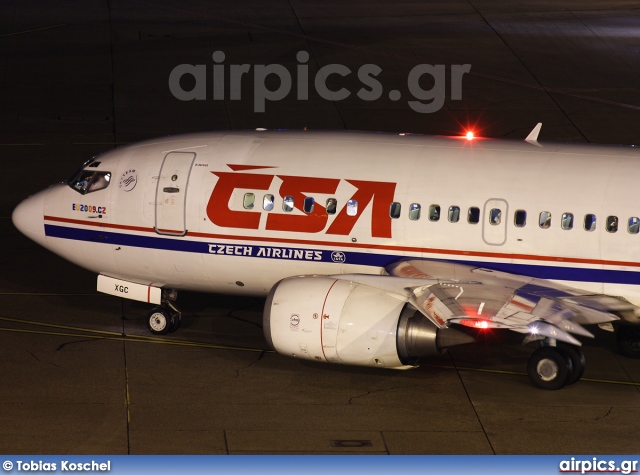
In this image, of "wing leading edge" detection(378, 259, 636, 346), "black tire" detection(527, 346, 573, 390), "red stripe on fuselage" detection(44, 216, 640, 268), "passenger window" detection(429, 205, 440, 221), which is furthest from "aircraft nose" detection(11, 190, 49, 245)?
"black tire" detection(527, 346, 573, 390)

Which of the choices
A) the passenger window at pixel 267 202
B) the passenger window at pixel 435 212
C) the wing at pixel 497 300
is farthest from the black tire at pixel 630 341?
the passenger window at pixel 267 202

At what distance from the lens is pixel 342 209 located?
2678cm

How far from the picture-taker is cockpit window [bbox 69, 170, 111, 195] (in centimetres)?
2845

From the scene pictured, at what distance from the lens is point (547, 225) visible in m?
26.1

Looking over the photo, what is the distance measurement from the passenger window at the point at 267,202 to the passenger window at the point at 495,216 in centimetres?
471

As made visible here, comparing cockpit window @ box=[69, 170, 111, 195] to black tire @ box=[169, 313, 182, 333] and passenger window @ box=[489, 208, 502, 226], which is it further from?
passenger window @ box=[489, 208, 502, 226]

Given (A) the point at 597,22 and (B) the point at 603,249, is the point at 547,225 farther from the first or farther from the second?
(A) the point at 597,22

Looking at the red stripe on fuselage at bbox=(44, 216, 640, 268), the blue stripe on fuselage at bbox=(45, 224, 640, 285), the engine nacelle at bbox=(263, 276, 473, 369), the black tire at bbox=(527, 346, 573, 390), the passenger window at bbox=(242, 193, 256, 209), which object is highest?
the passenger window at bbox=(242, 193, 256, 209)

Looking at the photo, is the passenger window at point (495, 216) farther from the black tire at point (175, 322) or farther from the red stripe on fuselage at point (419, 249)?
the black tire at point (175, 322)

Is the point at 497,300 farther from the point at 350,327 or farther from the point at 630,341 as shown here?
the point at 630,341

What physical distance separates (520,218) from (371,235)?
3164 millimetres

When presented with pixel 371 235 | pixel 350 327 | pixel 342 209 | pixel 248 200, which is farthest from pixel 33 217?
pixel 350 327

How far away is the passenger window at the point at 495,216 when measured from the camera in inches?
1035

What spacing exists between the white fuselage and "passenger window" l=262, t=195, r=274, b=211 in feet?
0.07
